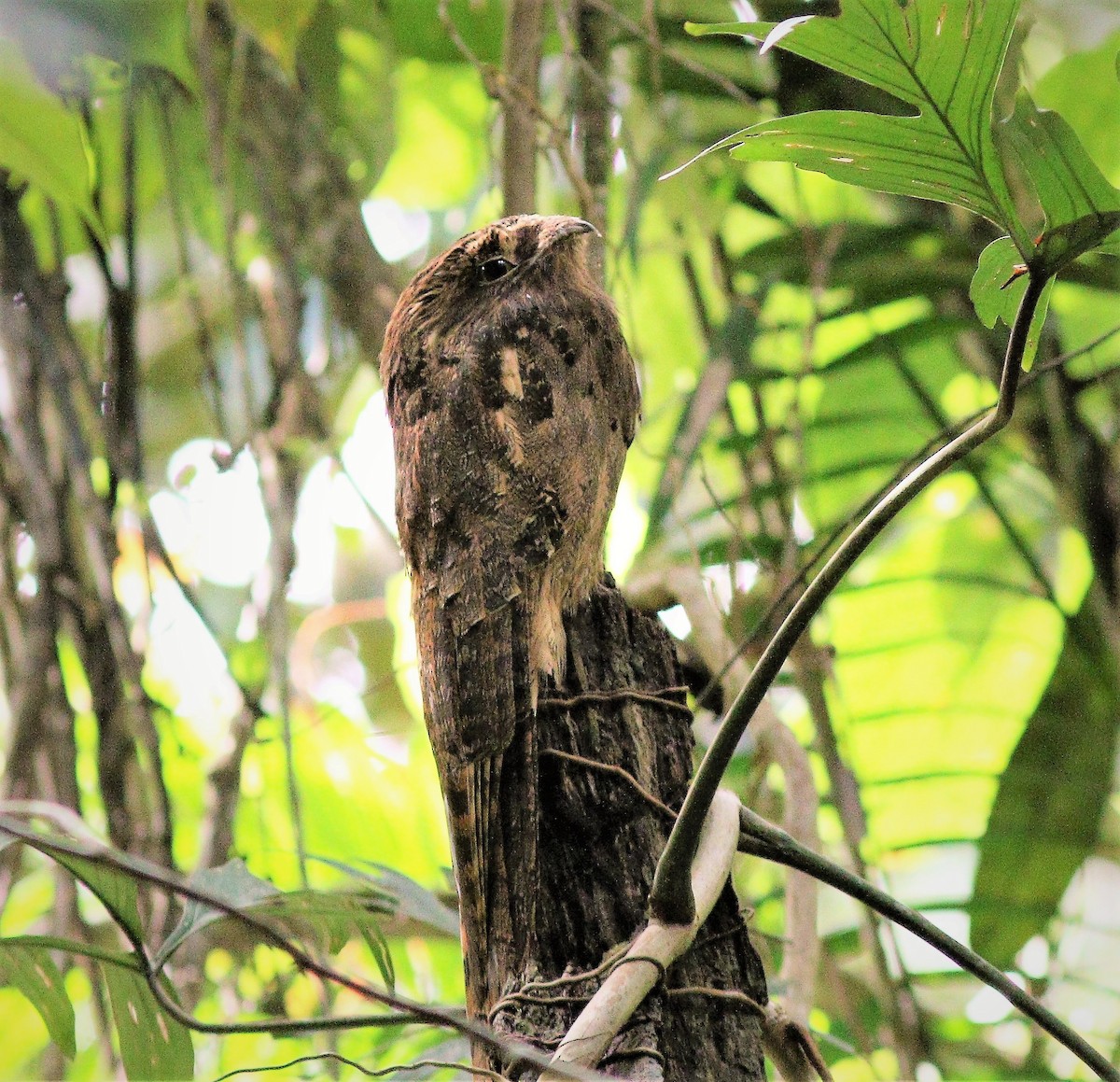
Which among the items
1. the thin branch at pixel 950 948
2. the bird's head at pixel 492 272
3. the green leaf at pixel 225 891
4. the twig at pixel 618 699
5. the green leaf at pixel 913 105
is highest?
the bird's head at pixel 492 272

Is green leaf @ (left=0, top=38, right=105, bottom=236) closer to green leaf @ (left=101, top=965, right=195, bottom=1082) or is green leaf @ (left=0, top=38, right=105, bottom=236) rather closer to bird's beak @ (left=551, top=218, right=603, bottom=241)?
bird's beak @ (left=551, top=218, right=603, bottom=241)

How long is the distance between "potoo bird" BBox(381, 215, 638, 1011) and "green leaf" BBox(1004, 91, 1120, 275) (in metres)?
0.61

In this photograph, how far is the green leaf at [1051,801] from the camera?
2.94 metres

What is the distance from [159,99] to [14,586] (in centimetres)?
113

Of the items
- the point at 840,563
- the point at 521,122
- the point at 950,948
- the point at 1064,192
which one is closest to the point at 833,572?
the point at 840,563

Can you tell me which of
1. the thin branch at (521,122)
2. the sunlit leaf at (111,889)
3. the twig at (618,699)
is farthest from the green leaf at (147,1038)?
the thin branch at (521,122)

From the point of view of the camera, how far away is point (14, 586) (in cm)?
257

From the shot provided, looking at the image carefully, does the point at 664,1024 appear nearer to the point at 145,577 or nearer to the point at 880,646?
the point at 145,577

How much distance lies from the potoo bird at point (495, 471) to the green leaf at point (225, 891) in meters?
0.21

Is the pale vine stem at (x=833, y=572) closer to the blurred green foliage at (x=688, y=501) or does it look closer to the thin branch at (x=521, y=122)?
the blurred green foliage at (x=688, y=501)

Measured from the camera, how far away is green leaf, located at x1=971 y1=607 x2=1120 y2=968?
2939 millimetres

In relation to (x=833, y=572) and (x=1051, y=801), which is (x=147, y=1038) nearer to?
(x=833, y=572)

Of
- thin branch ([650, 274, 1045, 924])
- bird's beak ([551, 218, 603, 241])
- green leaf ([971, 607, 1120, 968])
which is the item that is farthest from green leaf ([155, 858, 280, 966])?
green leaf ([971, 607, 1120, 968])

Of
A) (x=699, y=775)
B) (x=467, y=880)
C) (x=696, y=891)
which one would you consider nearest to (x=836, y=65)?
(x=699, y=775)
